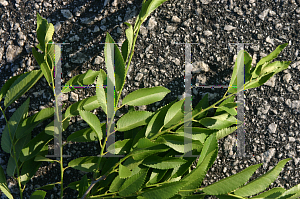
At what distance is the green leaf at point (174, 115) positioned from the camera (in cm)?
67

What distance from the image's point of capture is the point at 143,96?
0.68 metres

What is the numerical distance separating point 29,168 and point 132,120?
0.40 meters

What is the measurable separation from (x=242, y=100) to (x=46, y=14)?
2.64 ft

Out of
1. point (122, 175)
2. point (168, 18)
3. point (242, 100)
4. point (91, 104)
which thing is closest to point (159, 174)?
point (122, 175)

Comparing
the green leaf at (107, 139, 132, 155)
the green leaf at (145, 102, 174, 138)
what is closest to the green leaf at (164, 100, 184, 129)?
the green leaf at (145, 102, 174, 138)

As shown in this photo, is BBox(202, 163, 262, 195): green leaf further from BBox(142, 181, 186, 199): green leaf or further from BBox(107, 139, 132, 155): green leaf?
BBox(107, 139, 132, 155): green leaf

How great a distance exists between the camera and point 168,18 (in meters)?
0.84

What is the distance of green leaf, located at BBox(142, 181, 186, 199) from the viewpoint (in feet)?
1.81

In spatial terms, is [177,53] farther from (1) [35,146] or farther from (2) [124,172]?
(1) [35,146]

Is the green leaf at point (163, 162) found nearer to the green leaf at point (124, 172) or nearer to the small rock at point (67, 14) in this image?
the green leaf at point (124, 172)

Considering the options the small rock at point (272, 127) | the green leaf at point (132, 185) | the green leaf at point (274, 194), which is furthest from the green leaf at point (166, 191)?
the small rock at point (272, 127)

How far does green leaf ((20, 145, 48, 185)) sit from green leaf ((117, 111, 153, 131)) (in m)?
0.31

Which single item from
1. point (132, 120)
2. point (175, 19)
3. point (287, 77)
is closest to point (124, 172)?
point (132, 120)

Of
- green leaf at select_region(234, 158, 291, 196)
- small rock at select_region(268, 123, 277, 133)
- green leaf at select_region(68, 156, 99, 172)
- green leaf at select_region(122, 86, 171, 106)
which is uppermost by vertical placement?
green leaf at select_region(122, 86, 171, 106)
